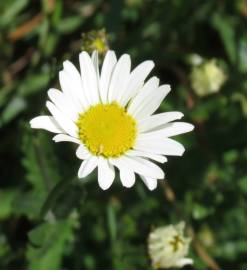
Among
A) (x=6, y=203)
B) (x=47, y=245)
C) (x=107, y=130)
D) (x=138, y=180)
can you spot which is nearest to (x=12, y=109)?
(x=6, y=203)

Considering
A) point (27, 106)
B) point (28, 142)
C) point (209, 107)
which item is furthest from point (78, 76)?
point (209, 107)

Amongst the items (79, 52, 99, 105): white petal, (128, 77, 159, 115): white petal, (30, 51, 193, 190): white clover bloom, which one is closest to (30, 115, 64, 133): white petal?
(30, 51, 193, 190): white clover bloom

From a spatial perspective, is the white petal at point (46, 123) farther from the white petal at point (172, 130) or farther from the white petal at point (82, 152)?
the white petal at point (172, 130)

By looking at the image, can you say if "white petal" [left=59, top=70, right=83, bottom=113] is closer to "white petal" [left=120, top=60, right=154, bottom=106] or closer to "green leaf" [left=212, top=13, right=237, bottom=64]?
"white petal" [left=120, top=60, right=154, bottom=106]

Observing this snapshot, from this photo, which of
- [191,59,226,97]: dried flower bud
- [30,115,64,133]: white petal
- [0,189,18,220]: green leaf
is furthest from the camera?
[191,59,226,97]: dried flower bud

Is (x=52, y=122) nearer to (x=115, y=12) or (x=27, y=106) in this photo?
(x=27, y=106)

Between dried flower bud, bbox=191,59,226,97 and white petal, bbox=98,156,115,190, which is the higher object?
dried flower bud, bbox=191,59,226,97

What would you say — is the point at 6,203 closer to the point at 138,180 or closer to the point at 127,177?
the point at 138,180
